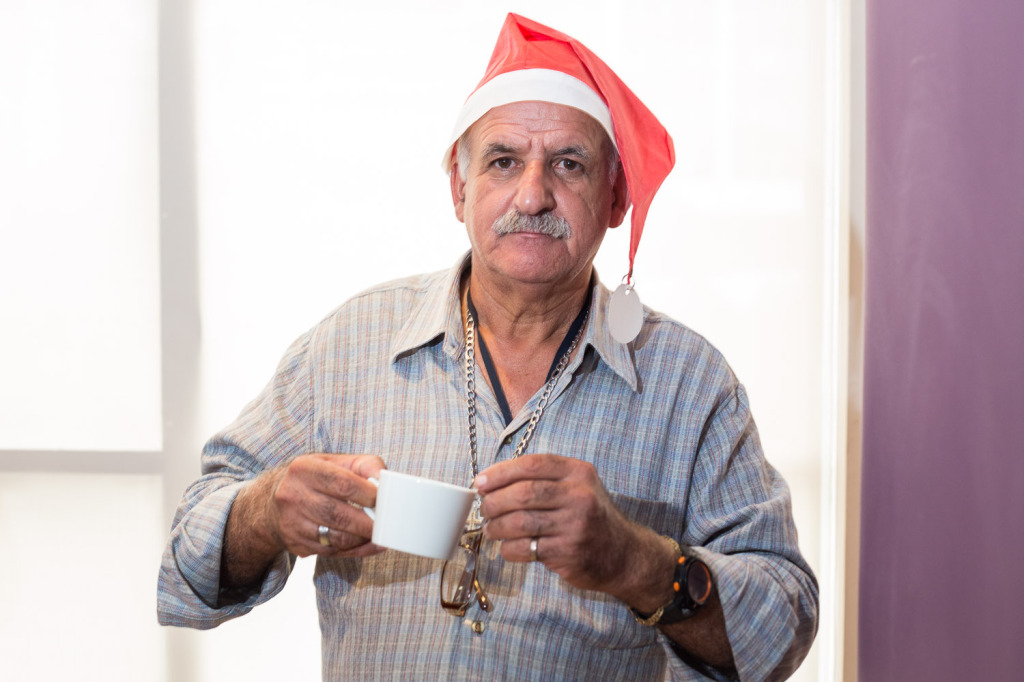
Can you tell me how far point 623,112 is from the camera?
1.40 meters

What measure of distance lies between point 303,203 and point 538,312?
89cm

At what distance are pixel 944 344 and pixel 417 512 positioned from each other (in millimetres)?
1348

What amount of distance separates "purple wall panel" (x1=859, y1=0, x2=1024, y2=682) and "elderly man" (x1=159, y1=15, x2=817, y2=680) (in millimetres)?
607

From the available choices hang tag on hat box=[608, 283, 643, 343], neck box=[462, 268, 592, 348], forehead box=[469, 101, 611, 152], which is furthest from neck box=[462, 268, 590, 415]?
forehead box=[469, 101, 611, 152]

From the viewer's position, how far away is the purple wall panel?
5.79 feet

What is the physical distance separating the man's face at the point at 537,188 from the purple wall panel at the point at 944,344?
0.79m

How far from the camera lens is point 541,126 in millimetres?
1370

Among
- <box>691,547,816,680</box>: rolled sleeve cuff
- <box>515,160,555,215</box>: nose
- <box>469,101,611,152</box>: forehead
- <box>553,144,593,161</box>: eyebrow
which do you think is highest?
<box>469,101,611,152</box>: forehead

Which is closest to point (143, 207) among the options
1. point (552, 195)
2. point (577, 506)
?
point (552, 195)

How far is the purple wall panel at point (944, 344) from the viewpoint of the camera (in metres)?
1.77

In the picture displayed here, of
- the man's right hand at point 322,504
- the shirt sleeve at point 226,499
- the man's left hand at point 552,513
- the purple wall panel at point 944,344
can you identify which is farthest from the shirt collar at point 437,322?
the purple wall panel at point 944,344

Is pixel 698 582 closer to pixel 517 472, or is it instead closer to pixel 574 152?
pixel 517 472

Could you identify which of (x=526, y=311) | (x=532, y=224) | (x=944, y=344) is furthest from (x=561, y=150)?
(x=944, y=344)

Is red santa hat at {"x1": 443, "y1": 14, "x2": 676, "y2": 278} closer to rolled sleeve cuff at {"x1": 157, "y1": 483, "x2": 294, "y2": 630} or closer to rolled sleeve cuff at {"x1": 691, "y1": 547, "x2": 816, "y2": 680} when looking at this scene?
rolled sleeve cuff at {"x1": 691, "y1": 547, "x2": 816, "y2": 680}
